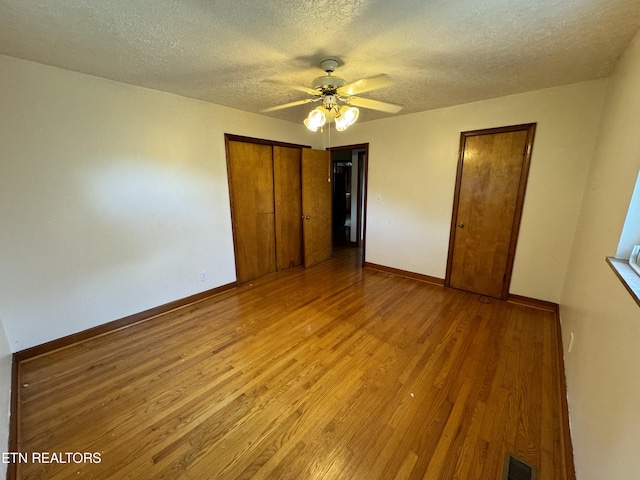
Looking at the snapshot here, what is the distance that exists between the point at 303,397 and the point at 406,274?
2.51m

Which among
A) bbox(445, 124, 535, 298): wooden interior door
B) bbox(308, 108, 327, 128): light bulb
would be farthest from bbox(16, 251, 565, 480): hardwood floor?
bbox(308, 108, 327, 128): light bulb

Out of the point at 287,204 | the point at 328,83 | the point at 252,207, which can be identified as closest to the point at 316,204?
the point at 287,204

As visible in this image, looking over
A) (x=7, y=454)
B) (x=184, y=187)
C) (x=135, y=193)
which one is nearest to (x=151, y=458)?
(x=7, y=454)

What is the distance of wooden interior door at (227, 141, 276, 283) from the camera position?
322cm

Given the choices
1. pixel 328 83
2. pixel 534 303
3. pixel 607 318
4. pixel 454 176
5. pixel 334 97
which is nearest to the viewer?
pixel 607 318

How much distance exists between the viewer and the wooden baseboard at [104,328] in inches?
79.6

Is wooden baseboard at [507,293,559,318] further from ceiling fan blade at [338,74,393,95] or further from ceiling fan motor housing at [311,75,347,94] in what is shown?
ceiling fan motor housing at [311,75,347,94]

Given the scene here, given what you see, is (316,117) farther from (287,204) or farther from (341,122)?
(287,204)

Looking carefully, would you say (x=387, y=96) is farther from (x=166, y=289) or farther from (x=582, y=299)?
(x=166, y=289)

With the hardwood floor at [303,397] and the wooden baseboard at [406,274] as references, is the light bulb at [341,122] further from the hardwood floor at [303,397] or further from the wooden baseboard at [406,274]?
the wooden baseboard at [406,274]

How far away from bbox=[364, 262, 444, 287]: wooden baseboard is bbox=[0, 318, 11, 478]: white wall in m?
3.73

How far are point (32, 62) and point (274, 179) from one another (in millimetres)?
2345

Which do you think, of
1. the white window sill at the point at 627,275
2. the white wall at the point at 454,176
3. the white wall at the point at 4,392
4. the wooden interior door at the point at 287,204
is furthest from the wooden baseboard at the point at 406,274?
the white wall at the point at 4,392

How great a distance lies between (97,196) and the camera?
85.9 inches
